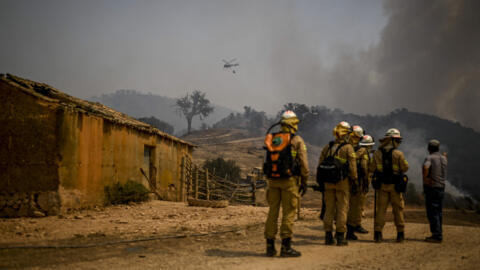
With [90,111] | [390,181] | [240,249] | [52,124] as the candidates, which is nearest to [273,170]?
[240,249]

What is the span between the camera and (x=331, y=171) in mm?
5957

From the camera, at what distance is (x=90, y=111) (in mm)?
10820

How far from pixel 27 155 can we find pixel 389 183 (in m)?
8.63

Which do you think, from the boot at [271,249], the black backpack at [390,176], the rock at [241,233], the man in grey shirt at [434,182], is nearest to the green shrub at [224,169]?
the rock at [241,233]

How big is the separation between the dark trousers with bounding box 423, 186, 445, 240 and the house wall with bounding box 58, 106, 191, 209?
8.52 metres

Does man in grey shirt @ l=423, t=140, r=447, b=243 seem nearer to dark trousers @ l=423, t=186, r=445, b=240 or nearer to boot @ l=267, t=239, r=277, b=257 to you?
dark trousers @ l=423, t=186, r=445, b=240

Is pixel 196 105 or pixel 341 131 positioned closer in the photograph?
pixel 341 131

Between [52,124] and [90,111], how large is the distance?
177cm

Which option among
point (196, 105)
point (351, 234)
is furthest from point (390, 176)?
point (196, 105)

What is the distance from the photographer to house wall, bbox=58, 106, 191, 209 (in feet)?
30.3

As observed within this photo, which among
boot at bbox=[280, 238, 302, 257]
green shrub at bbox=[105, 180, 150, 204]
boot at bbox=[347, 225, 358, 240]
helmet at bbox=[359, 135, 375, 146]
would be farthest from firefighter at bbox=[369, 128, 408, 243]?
green shrub at bbox=[105, 180, 150, 204]

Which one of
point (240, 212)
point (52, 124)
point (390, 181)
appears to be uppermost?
point (52, 124)

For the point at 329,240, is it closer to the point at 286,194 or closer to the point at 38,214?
the point at 286,194

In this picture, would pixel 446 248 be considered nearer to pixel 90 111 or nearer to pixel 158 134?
pixel 90 111
